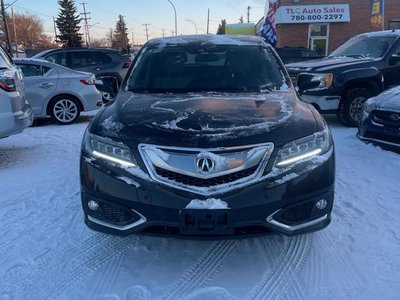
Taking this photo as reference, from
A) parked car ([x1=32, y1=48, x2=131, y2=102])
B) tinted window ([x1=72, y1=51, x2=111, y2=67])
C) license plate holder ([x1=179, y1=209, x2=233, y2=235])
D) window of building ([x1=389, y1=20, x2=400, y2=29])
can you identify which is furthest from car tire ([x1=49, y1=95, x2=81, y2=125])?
window of building ([x1=389, y1=20, x2=400, y2=29])

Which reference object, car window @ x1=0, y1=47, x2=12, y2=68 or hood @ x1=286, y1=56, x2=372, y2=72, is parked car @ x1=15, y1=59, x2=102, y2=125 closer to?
car window @ x1=0, y1=47, x2=12, y2=68

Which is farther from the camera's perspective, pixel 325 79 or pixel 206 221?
pixel 325 79

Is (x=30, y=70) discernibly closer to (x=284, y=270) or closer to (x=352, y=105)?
(x=352, y=105)

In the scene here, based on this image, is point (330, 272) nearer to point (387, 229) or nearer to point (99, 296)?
point (387, 229)

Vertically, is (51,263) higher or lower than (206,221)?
lower

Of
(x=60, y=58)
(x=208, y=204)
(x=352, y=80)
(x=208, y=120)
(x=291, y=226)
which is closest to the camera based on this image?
(x=208, y=204)

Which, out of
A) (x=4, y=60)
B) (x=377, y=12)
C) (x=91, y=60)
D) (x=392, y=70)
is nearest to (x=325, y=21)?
(x=377, y=12)

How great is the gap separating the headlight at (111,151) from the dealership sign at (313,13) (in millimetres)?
27545

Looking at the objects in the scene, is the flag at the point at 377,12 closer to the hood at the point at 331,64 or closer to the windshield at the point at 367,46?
the windshield at the point at 367,46

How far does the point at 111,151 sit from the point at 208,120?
2.37 feet

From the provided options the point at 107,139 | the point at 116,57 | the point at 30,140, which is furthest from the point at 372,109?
the point at 116,57

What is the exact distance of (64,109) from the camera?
370 inches

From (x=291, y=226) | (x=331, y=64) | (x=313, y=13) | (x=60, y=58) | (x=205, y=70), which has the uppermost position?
(x=313, y=13)

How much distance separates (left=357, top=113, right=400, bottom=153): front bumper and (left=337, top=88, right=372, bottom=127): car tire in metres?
1.96
